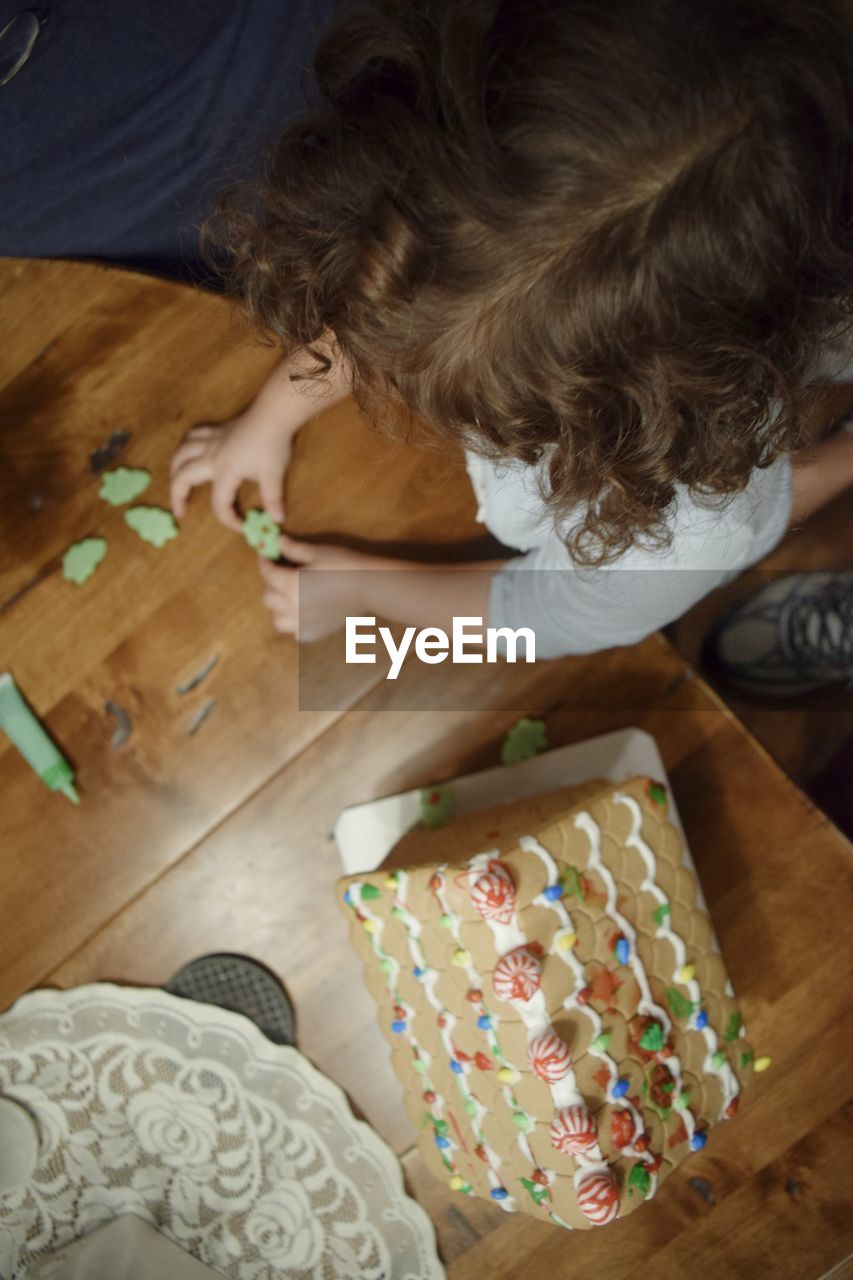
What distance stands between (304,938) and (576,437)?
48cm

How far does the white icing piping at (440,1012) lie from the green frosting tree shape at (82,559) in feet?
1.19

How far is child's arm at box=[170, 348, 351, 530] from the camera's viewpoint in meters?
0.75

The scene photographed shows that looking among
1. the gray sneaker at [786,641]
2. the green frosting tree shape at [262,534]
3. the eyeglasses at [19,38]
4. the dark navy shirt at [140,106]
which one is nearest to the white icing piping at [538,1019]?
the green frosting tree shape at [262,534]

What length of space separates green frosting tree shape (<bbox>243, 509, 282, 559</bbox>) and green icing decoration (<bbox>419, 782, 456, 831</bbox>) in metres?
0.24

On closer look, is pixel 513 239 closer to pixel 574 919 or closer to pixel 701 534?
pixel 701 534

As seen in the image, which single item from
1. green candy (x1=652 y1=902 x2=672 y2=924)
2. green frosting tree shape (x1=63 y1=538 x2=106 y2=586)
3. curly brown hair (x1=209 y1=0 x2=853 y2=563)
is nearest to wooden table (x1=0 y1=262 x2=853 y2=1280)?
green frosting tree shape (x1=63 y1=538 x2=106 y2=586)

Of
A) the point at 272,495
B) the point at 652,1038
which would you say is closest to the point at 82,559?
the point at 272,495

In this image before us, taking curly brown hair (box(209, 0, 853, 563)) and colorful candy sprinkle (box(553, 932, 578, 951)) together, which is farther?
colorful candy sprinkle (box(553, 932, 578, 951))

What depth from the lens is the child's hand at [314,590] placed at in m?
0.78

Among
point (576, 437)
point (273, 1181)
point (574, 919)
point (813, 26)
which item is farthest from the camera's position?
point (273, 1181)

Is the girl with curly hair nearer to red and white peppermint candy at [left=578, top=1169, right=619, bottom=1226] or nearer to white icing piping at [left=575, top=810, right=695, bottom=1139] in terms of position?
white icing piping at [left=575, top=810, right=695, bottom=1139]

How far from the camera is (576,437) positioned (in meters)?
0.52

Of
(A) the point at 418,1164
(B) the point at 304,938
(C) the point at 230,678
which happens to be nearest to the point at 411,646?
(C) the point at 230,678

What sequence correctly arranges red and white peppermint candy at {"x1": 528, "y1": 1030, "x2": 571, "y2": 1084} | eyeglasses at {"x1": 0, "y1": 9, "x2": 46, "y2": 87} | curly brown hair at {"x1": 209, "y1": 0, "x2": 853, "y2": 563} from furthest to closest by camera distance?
eyeglasses at {"x1": 0, "y1": 9, "x2": 46, "y2": 87} < red and white peppermint candy at {"x1": 528, "y1": 1030, "x2": 571, "y2": 1084} < curly brown hair at {"x1": 209, "y1": 0, "x2": 853, "y2": 563}
